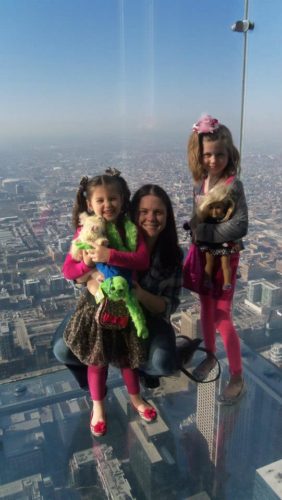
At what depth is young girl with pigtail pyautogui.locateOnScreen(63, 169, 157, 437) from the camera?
122 cm

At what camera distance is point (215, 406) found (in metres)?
1.67

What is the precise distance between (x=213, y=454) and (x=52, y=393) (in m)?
0.80

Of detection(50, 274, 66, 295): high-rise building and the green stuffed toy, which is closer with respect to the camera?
the green stuffed toy

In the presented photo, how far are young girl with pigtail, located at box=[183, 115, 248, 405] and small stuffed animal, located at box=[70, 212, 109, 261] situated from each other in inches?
15.8

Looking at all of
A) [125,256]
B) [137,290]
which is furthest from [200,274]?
[125,256]

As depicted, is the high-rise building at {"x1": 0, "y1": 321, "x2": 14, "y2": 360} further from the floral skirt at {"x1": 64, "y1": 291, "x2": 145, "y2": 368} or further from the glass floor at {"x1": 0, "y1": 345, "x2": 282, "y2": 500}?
the floral skirt at {"x1": 64, "y1": 291, "x2": 145, "y2": 368}

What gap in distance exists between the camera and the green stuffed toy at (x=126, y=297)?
1.19 meters

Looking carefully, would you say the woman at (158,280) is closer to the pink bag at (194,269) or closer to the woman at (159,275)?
the woman at (159,275)

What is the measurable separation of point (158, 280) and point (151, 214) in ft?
0.78

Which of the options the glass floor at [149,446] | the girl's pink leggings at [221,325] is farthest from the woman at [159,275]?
the glass floor at [149,446]

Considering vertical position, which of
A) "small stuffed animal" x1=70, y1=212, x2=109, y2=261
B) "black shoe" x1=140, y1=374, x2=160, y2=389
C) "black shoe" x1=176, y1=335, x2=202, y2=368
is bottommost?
"black shoe" x1=140, y1=374, x2=160, y2=389

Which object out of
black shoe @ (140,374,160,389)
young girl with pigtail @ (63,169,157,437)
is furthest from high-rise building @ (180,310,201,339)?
young girl with pigtail @ (63,169,157,437)

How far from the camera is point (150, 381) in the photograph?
5.13ft

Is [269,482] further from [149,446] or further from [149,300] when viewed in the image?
[149,300]
